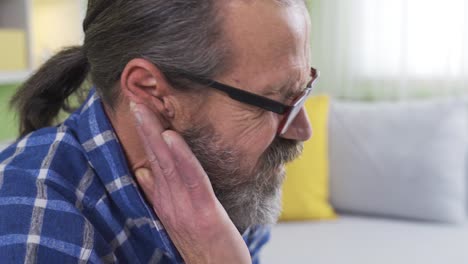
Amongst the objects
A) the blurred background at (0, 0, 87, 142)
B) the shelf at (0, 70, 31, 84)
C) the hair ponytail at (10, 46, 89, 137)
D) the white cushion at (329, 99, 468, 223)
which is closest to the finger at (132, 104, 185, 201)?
the hair ponytail at (10, 46, 89, 137)

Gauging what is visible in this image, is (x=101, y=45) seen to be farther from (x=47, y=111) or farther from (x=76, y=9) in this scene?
(x=76, y=9)

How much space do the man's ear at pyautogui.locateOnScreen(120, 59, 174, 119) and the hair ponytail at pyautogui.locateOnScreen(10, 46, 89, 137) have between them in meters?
0.19

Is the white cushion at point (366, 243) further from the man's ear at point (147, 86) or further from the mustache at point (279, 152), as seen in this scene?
the man's ear at point (147, 86)

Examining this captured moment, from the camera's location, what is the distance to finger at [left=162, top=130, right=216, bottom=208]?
90 centimetres

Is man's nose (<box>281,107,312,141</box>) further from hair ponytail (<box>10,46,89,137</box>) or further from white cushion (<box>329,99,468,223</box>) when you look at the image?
white cushion (<box>329,99,468,223</box>)

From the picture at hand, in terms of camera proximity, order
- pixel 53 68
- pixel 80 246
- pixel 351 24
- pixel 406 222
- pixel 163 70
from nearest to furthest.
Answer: pixel 80 246 < pixel 163 70 < pixel 53 68 < pixel 406 222 < pixel 351 24

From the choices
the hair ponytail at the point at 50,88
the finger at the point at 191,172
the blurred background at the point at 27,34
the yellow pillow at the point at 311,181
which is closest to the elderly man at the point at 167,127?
the finger at the point at 191,172

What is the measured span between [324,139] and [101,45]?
4.72 feet

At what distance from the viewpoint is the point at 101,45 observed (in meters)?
0.95

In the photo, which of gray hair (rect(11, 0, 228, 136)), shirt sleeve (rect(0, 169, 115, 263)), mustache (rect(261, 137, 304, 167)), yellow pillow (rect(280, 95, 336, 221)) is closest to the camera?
shirt sleeve (rect(0, 169, 115, 263))

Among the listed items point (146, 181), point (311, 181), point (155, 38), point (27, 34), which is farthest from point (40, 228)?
point (311, 181)

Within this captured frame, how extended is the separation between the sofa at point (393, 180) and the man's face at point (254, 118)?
95 centimetres

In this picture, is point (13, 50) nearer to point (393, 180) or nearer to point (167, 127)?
point (167, 127)

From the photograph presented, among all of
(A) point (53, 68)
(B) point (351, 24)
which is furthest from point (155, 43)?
(B) point (351, 24)
